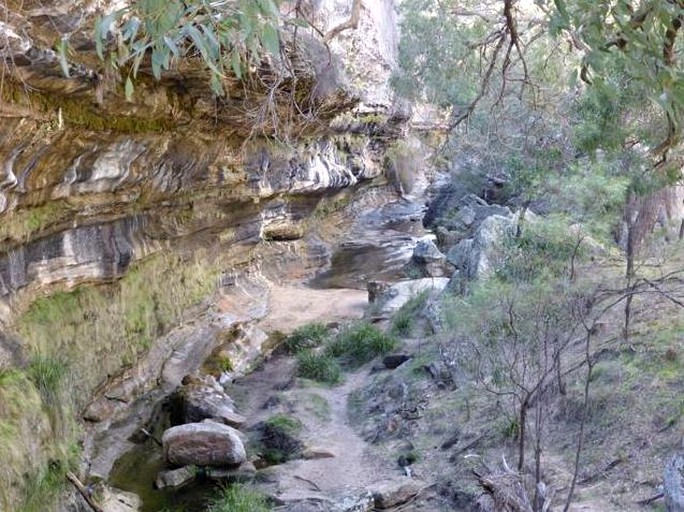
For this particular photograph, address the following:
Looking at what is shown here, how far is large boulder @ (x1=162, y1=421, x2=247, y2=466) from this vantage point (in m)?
9.66

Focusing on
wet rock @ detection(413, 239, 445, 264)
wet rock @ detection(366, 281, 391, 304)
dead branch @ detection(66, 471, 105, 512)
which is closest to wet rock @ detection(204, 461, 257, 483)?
dead branch @ detection(66, 471, 105, 512)

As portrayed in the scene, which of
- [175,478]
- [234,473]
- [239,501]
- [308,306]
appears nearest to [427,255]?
[308,306]

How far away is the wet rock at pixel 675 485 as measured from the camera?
537 centimetres

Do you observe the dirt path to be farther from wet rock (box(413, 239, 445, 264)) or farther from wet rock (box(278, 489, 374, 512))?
wet rock (box(413, 239, 445, 264))

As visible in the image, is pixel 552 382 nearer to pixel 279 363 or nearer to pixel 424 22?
pixel 279 363

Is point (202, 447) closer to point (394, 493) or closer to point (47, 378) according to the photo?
point (47, 378)

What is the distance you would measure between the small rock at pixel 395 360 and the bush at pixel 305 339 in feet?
7.43

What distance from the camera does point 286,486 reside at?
8.93 meters

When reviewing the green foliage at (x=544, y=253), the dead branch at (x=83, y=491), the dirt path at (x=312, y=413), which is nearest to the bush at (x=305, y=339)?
the dirt path at (x=312, y=413)

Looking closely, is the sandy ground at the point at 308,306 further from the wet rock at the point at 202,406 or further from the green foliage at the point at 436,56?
the green foliage at the point at 436,56

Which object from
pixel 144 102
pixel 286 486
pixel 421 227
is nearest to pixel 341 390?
pixel 286 486

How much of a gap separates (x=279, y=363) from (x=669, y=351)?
7.38m

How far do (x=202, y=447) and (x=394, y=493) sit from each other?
2.70m

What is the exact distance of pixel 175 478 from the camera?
30.6 feet
